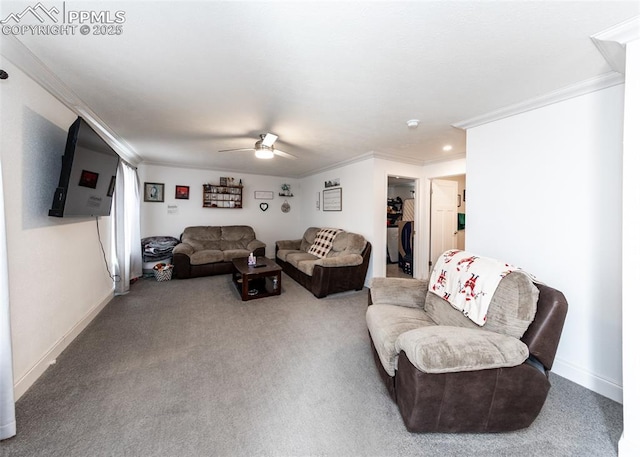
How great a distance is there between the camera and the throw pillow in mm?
4362

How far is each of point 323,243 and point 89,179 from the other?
329 cm

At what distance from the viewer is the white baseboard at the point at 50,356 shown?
1.54 meters

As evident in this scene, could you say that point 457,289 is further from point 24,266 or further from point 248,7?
point 24,266

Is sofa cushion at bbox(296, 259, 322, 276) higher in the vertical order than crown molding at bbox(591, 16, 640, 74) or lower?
lower

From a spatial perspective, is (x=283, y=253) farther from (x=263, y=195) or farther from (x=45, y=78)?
(x=45, y=78)

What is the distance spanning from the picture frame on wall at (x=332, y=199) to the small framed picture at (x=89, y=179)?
3.45 metres

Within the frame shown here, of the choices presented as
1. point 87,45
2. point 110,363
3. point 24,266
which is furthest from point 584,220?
point 24,266

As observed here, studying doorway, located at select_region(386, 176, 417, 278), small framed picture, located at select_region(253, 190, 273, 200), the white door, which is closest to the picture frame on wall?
doorway, located at select_region(386, 176, 417, 278)

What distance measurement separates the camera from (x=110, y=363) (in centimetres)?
190

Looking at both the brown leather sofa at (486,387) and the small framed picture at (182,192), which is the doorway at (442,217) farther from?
the small framed picture at (182,192)

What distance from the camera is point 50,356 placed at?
187 cm

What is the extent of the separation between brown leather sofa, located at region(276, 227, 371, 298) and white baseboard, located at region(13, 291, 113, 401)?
2.55 meters

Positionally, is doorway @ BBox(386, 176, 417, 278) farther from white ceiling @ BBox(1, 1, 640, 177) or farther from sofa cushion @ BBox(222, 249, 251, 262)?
white ceiling @ BBox(1, 1, 640, 177)

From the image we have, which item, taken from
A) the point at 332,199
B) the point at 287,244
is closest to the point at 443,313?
the point at 332,199
